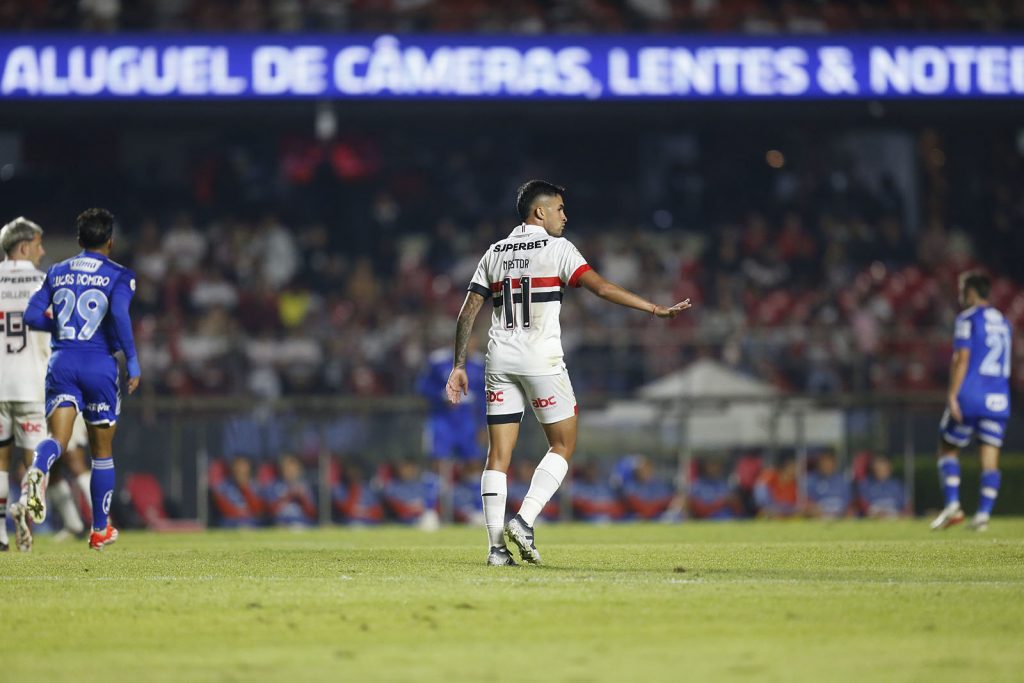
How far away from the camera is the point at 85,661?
18.6ft

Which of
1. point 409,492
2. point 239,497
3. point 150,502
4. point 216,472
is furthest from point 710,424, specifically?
point 150,502

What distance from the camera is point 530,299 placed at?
8.79 metres

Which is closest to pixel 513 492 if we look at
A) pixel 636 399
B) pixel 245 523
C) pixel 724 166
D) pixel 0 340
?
pixel 636 399

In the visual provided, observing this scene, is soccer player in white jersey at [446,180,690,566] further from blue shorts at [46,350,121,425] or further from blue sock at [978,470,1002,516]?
blue sock at [978,470,1002,516]

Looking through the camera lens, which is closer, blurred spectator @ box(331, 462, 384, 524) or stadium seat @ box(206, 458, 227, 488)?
stadium seat @ box(206, 458, 227, 488)

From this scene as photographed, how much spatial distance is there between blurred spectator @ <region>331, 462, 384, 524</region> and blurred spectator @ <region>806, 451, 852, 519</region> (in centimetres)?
503

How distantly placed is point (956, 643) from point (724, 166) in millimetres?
21575

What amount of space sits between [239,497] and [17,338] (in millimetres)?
7054

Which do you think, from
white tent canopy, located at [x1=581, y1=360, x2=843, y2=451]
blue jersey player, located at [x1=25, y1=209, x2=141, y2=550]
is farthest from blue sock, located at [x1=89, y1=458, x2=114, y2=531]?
white tent canopy, located at [x1=581, y1=360, x2=843, y2=451]

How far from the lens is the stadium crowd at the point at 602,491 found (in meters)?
17.9

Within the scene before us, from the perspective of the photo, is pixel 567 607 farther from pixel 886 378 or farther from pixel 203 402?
pixel 886 378

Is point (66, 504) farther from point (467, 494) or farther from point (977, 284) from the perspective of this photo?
point (977, 284)

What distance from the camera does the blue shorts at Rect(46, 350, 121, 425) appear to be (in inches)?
392

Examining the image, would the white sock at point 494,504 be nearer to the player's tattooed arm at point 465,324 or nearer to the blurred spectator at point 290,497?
the player's tattooed arm at point 465,324
